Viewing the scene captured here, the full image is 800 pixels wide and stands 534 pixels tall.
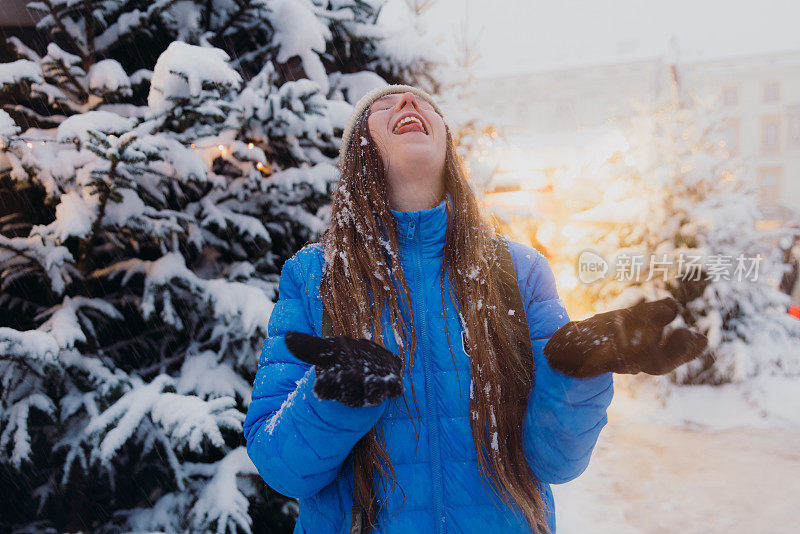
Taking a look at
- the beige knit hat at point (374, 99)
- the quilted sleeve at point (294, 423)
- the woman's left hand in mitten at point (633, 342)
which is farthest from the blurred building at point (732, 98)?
the woman's left hand in mitten at point (633, 342)

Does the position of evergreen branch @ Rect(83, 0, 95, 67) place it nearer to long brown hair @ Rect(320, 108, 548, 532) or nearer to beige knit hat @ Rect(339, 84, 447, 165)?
beige knit hat @ Rect(339, 84, 447, 165)

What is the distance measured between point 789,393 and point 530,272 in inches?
278

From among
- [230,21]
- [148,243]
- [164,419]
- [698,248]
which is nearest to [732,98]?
[698,248]

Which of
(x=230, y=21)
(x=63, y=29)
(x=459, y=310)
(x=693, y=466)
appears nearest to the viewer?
(x=459, y=310)

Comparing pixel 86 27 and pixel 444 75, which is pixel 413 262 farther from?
pixel 444 75

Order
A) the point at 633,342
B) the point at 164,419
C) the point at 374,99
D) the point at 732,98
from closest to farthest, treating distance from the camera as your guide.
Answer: the point at 633,342 < the point at 374,99 < the point at 164,419 < the point at 732,98

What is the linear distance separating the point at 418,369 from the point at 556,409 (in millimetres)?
380

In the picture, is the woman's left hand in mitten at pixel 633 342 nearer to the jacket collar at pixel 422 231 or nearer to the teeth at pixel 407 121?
the jacket collar at pixel 422 231

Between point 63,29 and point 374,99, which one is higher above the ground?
point 63,29

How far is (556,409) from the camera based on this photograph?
1174mm

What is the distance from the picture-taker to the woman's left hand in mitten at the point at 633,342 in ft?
3.06

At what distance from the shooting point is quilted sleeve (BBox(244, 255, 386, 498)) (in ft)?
3.76

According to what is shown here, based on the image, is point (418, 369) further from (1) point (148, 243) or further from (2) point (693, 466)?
(2) point (693, 466)

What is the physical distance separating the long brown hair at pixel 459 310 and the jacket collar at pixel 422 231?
0.03 metres
